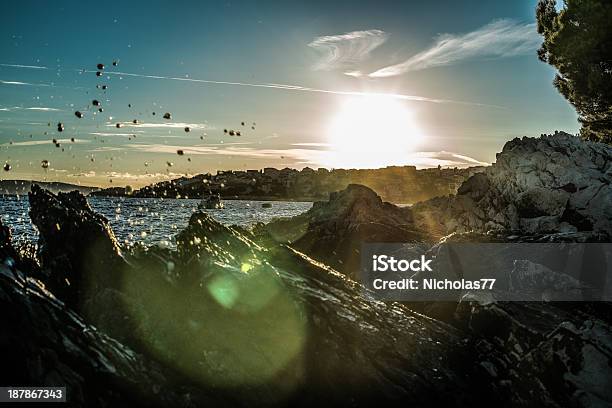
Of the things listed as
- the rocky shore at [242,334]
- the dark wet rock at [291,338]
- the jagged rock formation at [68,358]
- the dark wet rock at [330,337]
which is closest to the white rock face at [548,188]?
the rocky shore at [242,334]

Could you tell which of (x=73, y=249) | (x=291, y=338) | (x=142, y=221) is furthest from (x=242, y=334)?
(x=142, y=221)

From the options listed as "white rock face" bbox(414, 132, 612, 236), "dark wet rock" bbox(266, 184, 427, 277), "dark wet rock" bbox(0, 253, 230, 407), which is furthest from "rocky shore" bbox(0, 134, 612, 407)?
"dark wet rock" bbox(266, 184, 427, 277)

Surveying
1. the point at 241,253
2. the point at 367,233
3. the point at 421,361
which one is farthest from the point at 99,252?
the point at 367,233

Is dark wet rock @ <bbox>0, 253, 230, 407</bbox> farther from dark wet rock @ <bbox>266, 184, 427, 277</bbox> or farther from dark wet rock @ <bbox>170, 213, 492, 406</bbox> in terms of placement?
dark wet rock @ <bbox>266, 184, 427, 277</bbox>

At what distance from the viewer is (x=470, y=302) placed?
37.1ft

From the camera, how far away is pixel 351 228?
93.0 feet

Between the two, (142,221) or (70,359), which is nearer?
(70,359)

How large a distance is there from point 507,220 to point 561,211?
3.81 m

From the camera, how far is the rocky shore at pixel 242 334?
632cm

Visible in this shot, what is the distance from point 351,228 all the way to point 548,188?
11.0 meters

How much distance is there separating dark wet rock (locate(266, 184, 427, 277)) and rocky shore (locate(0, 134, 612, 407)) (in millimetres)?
12772

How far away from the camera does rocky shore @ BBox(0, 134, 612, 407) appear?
632 centimetres

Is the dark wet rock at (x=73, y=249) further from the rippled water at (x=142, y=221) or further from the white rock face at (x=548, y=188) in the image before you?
the white rock face at (x=548, y=188)

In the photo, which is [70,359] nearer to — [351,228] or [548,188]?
[351,228]
